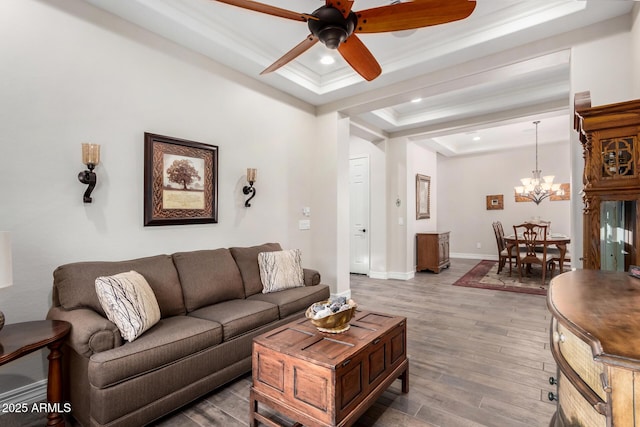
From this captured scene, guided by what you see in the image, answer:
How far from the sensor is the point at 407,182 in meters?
6.06

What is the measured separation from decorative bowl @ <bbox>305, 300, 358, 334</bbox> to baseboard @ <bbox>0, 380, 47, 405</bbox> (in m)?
1.95

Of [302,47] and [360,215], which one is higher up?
[302,47]

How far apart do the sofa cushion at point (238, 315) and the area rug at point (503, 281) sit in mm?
4084

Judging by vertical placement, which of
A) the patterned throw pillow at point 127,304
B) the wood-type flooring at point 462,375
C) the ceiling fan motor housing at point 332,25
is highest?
the ceiling fan motor housing at point 332,25

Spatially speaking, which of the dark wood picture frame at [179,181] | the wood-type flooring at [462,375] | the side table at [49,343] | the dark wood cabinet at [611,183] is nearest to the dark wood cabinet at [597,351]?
the dark wood cabinet at [611,183]

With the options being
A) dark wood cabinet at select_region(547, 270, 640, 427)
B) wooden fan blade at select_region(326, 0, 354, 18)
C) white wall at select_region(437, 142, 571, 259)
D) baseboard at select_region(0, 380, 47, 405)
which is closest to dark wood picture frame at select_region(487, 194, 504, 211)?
white wall at select_region(437, 142, 571, 259)

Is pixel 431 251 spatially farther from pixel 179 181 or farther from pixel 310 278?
pixel 179 181

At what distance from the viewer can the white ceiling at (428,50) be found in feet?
8.77

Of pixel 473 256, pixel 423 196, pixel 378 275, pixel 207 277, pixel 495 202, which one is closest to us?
pixel 207 277

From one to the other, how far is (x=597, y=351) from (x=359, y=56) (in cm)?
220

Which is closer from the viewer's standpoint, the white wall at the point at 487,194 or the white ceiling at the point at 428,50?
the white ceiling at the point at 428,50

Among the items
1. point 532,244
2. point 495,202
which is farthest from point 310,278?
point 495,202

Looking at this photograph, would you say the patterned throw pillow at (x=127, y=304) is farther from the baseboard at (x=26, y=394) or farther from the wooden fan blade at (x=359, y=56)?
the wooden fan blade at (x=359, y=56)

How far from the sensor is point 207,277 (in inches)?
109
